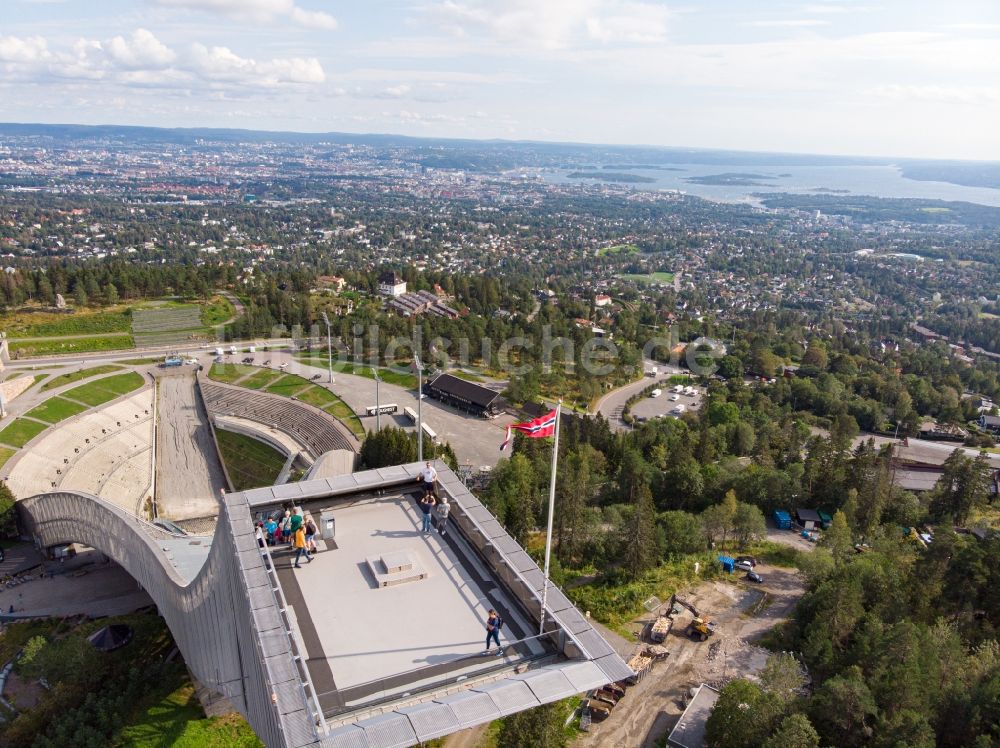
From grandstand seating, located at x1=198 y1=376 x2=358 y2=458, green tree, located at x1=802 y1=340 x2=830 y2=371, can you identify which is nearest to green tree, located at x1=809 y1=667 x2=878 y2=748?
grandstand seating, located at x1=198 y1=376 x2=358 y2=458

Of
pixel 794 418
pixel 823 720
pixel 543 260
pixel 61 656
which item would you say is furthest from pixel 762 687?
pixel 543 260

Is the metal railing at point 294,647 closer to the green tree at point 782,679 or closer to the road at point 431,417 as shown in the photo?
the green tree at point 782,679

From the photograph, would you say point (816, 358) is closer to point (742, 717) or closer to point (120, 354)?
point (742, 717)

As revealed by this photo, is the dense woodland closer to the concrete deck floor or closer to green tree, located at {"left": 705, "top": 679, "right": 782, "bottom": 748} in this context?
Result: green tree, located at {"left": 705, "top": 679, "right": 782, "bottom": 748}

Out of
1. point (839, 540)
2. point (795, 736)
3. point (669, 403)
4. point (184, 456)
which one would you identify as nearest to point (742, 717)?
point (795, 736)

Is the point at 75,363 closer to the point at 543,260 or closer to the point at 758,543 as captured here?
the point at 758,543

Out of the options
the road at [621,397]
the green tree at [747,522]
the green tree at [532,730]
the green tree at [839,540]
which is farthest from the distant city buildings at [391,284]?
the green tree at [532,730]

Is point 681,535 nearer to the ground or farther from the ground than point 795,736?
nearer to the ground
